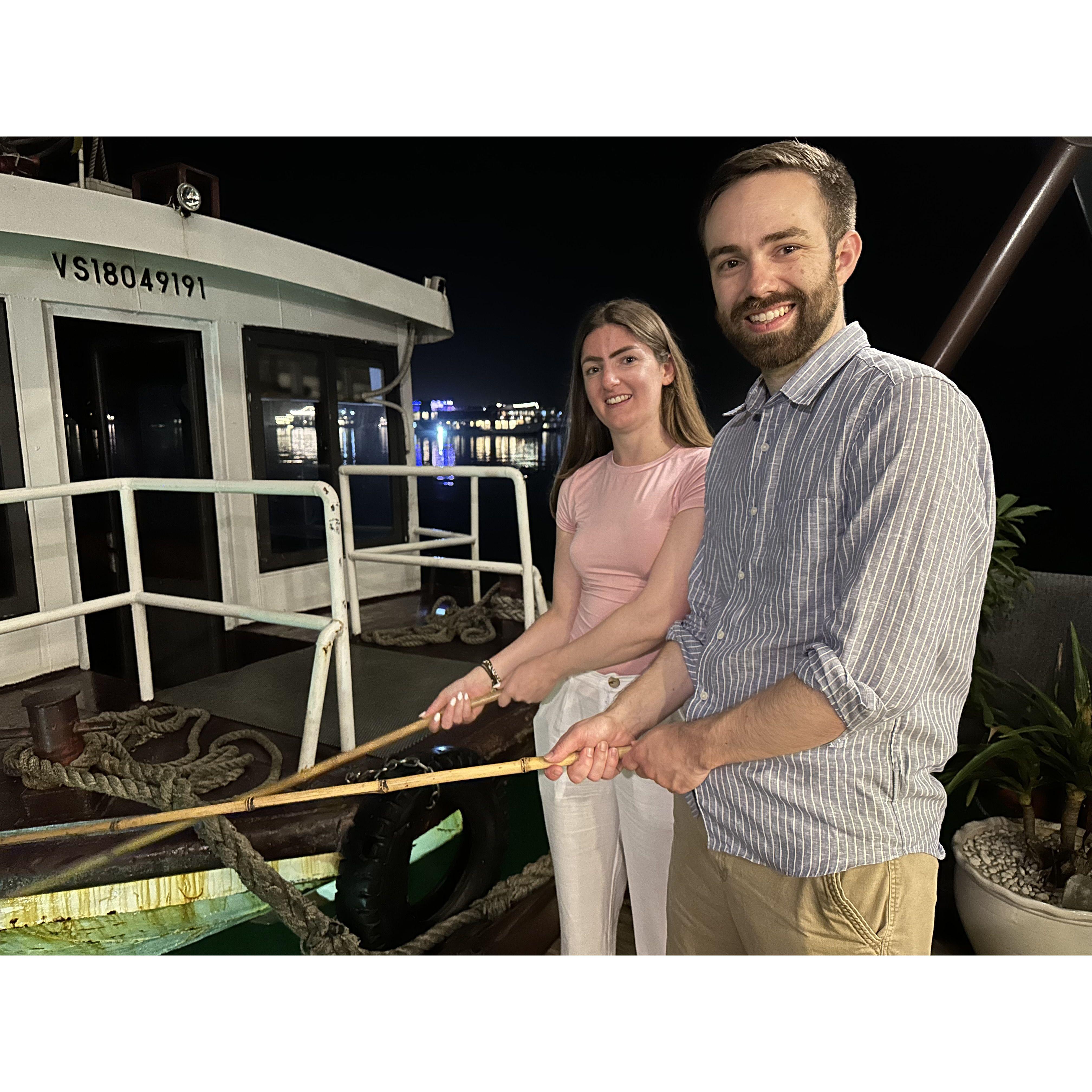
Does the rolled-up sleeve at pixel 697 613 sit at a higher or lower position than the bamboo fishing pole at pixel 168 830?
higher

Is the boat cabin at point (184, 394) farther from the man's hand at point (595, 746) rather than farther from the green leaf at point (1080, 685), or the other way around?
the green leaf at point (1080, 685)

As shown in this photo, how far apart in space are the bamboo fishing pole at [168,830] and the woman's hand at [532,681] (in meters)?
0.03

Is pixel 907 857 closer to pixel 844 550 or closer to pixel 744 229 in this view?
pixel 844 550

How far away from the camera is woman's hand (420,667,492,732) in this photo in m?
1.43

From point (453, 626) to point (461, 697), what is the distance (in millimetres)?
783

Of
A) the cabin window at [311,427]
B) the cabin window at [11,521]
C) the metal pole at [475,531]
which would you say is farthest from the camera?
the metal pole at [475,531]

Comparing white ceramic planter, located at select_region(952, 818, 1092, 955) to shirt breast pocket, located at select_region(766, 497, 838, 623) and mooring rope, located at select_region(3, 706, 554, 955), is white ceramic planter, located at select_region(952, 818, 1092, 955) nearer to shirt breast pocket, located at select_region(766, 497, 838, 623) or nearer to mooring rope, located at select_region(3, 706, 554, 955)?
mooring rope, located at select_region(3, 706, 554, 955)

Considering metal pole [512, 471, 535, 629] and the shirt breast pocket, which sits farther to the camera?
metal pole [512, 471, 535, 629]

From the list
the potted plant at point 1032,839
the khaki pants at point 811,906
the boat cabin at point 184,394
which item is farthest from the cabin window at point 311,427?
the potted plant at point 1032,839

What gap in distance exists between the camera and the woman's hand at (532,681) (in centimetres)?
140

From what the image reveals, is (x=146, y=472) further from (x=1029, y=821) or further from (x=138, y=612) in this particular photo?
(x=1029, y=821)

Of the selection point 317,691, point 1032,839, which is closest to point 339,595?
point 317,691

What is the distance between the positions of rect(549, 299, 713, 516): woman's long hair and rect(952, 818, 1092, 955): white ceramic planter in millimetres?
1161

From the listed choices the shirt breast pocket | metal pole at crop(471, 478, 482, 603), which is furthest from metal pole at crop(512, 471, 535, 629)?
the shirt breast pocket
